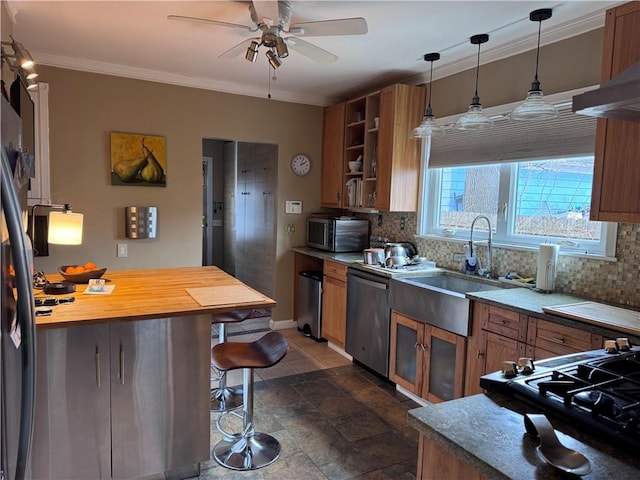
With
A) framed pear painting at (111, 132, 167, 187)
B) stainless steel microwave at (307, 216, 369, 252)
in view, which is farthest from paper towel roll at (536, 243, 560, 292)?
framed pear painting at (111, 132, 167, 187)

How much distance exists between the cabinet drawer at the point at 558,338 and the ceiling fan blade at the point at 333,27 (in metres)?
1.76

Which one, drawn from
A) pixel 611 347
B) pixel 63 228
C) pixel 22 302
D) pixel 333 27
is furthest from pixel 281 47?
pixel 611 347

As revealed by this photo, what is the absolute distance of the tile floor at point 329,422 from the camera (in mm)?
2279

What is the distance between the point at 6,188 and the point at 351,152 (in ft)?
12.6

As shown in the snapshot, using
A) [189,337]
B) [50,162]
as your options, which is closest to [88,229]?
[50,162]

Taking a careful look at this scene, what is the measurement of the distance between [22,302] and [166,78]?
3558 millimetres

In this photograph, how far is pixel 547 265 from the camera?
2598 millimetres

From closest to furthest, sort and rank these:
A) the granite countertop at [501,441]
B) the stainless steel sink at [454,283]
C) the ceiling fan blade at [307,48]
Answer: the granite countertop at [501,441], the ceiling fan blade at [307,48], the stainless steel sink at [454,283]

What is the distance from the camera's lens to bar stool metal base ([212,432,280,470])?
Answer: 2301 mm

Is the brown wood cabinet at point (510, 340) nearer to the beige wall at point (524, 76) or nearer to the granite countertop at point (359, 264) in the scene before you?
the granite countertop at point (359, 264)

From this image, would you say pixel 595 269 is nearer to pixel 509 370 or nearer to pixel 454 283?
pixel 454 283

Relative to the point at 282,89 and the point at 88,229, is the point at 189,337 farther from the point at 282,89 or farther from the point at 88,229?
the point at 282,89

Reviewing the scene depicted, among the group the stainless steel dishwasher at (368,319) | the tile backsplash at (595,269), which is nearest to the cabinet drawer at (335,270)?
the stainless steel dishwasher at (368,319)

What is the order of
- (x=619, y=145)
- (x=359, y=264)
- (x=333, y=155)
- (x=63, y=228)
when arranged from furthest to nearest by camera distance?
(x=333, y=155) → (x=359, y=264) → (x=63, y=228) → (x=619, y=145)
